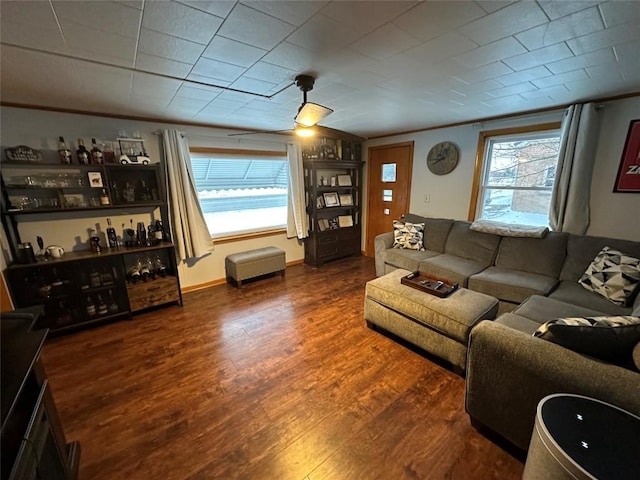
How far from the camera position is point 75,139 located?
263 centimetres

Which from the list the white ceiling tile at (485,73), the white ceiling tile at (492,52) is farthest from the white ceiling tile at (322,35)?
the white ceiling tile at (485,73)

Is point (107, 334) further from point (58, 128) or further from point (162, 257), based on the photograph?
point (58, 128)

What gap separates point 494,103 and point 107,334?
4.45 m

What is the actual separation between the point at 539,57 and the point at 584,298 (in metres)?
1.88

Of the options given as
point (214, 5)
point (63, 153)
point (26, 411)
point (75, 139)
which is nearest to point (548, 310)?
point (214, 5)

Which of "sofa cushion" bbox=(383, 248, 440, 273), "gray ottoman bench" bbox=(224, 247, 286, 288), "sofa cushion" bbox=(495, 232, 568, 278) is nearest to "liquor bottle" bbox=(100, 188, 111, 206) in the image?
"gray ottoman bench" bbox=(224, 247, 286, 288)

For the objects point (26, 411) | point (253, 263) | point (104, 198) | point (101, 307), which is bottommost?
point (101, 307)

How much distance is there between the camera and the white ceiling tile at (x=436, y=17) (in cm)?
110

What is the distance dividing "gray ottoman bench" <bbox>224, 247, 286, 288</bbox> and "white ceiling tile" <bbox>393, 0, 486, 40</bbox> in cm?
305

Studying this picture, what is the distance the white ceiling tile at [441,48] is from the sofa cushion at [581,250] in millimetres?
2277

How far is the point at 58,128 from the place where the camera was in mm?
2535

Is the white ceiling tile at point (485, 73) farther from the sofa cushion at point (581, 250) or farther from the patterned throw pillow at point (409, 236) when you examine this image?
the patterned throw pillow at point (409, 236)

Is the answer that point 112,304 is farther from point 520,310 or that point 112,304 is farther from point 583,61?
point 583,61

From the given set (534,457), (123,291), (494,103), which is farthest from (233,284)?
(494,103)
